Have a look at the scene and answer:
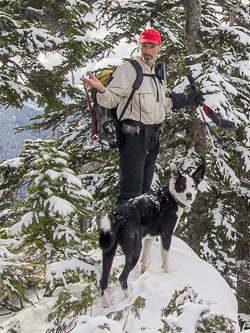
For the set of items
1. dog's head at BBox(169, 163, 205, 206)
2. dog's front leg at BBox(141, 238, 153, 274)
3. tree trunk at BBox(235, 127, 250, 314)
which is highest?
dog's head at BBox(169, 163, 205, 206)

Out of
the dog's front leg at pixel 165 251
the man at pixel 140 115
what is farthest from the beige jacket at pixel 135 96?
the dog's front leg at pixel 165 251

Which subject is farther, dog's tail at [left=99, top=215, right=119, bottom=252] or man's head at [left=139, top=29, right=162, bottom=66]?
man's head at [left=139, top=29, right=162, bottom=66]

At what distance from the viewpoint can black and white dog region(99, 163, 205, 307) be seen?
12.1 ft

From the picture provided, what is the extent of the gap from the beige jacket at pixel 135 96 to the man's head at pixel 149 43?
10 centimetres

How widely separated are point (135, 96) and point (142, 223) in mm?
1734

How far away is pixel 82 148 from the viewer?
8703mm

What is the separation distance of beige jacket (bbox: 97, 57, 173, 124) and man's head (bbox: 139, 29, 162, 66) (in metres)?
0.10

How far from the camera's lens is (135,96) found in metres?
4.33

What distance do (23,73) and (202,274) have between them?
6.13 metres

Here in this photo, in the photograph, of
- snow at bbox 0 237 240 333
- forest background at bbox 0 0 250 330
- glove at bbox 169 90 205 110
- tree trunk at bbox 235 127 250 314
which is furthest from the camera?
tree trunk at bbox 235 127 250 314

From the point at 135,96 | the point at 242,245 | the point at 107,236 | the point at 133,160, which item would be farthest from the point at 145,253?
the point at 242,245

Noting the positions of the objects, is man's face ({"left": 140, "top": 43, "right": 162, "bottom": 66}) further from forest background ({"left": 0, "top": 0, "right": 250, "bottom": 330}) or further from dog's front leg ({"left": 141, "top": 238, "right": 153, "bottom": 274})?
dog's front leg ({"left": 141, "top": 238, "right": 153, "bottom": 274})

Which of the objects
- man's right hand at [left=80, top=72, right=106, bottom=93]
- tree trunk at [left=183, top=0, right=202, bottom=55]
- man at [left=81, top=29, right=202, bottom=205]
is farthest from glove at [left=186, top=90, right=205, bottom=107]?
tree trunk at [left=183, top=0, right=202, bottom=55]

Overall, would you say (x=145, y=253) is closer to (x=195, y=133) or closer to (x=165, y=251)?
(x=165, y=251)
